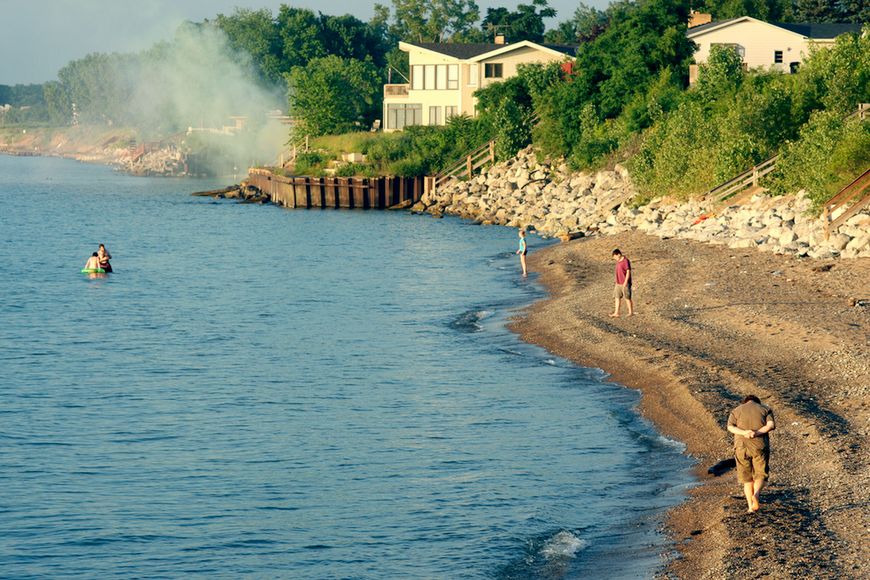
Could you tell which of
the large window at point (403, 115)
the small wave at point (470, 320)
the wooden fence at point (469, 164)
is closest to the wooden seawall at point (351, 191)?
the wooden fence at point (469, 164)

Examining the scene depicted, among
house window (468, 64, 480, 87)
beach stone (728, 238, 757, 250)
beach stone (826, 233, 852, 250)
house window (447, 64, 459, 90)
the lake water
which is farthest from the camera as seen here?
house window (447, 64, 459, 90)

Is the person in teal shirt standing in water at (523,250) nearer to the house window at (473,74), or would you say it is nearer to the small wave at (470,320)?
the small wave at (470,320)

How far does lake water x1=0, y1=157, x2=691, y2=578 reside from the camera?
2162cm

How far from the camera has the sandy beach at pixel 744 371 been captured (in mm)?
19562

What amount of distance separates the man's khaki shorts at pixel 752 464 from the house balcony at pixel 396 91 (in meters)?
89.0

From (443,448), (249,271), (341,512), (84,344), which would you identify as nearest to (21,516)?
(341,512)

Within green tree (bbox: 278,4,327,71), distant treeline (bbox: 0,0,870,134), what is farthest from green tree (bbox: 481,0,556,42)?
green tree (bbox: 278,4,327,71)

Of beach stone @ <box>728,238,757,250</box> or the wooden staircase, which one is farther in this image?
beach stone @ <box>728,238,757,250</box>

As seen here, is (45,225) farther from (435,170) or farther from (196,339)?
(196,339)

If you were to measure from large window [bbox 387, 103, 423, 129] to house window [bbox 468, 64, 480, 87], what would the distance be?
17.2ft

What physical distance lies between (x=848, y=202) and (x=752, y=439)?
29456 mm

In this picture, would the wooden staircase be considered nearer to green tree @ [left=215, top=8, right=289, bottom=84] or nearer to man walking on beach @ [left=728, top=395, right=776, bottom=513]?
man walking on beach @ [left=728, top=395, right=776, bottom=513]

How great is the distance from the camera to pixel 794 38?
85000 millimetres

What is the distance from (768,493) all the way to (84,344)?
26081 millimetres
